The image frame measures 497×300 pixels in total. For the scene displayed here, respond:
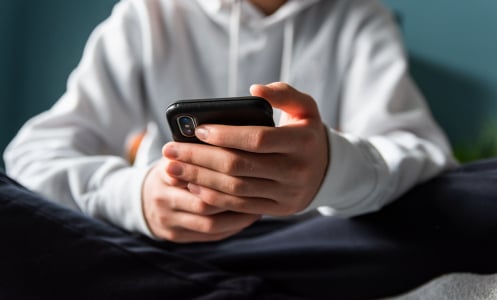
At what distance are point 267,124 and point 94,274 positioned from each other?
198 millimetres

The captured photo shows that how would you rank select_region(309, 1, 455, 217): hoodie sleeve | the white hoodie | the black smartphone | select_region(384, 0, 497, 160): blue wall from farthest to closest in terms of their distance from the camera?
select_region(384, 0, 497, 160): blue wall
the white hoodie
select_region(309, 1, 455, 217): hoodie sleeve
the black smartphone

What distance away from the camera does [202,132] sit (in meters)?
0.41

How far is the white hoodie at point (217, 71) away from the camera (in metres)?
0.69

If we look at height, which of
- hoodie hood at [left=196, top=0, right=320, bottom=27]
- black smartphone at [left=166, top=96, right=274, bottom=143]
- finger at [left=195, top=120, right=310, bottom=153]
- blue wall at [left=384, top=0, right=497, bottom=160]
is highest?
hoodie hood at [left=196, top=0, right=320, bottom=27]

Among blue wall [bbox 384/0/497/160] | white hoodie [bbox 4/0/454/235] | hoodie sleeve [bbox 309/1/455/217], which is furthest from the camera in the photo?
blue wall [bbox 384/0/497/160]

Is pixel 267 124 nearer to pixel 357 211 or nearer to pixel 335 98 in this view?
pixel 357 211

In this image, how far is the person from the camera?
1.43 feet

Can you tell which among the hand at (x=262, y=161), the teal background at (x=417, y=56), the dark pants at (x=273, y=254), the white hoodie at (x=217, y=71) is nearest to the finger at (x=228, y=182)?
the hand at (x=262, y=161)

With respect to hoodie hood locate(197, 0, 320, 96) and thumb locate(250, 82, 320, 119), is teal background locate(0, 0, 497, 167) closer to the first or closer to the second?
hoodie hood locate(197, 0, 320, 96)

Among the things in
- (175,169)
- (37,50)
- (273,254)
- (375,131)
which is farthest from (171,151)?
(37,50)

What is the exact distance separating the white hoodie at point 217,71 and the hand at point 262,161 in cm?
24

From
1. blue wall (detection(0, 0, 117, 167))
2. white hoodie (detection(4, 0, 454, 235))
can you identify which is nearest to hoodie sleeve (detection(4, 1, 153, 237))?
white hoodie (detection(4, 0, 454, 235))

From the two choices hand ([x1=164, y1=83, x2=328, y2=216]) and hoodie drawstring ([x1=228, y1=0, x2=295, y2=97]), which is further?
hoodie drawstring ([x1=228, y1=0, x2=295, y2=97])

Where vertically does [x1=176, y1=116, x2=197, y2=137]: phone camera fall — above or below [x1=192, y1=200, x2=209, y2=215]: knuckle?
above
